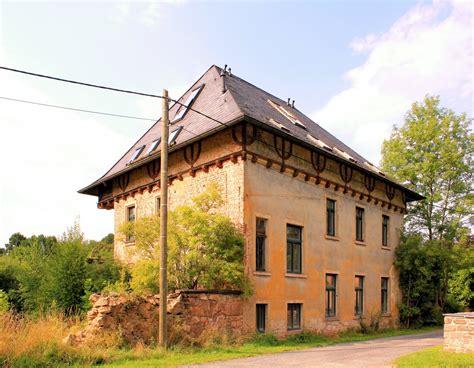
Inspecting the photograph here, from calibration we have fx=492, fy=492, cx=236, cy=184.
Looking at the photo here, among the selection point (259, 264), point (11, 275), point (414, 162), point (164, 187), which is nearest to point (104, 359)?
point (164, 187)

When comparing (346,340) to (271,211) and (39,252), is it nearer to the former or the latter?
(271,211)

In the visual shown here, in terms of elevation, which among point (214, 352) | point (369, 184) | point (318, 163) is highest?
point (318, 163)

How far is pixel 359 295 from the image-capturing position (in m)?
23.7

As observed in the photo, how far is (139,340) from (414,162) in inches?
1089

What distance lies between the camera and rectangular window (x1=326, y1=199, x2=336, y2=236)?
2177 cm

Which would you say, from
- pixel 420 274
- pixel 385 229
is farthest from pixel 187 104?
pixel 420 274

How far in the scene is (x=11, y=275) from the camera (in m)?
23.3

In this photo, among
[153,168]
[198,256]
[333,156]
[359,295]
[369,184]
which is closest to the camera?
[198,256]

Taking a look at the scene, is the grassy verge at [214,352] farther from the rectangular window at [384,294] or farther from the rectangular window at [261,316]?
the rectangular window at [384,294]

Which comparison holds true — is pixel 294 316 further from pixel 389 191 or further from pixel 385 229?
pixel 389 191

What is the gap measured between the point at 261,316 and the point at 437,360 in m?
7.02

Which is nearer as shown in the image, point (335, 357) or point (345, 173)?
point (335, 357)

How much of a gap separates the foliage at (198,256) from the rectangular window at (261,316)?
59.2 inches

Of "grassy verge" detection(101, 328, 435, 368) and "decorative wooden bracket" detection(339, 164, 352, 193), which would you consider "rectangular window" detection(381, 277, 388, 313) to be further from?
"grassy verge" detection(101, 328, 435, 368)
